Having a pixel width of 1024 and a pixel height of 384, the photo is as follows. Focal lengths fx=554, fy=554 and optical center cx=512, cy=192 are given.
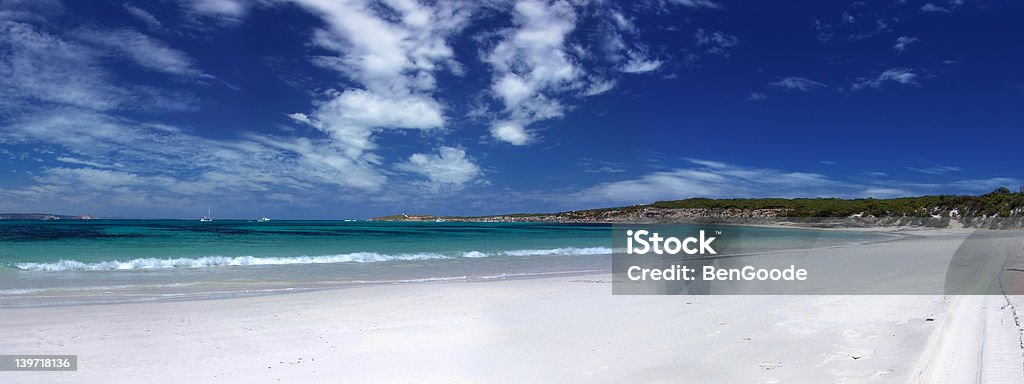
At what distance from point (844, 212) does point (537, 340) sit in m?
83.7

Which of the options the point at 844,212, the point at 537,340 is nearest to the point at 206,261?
the point at 537,340

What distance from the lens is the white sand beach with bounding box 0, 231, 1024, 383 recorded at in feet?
17.3

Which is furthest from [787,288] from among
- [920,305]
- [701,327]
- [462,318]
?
[462,318]

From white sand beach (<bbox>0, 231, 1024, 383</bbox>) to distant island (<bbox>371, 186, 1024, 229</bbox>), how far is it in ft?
181

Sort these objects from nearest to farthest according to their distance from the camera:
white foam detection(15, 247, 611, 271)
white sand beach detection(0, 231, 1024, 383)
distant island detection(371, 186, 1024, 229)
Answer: white sand beach detection(0, 231, 1024, 383)
white foam detection(15, 247, 611, 271)
distant island detection(371, 186, 1024, 229)

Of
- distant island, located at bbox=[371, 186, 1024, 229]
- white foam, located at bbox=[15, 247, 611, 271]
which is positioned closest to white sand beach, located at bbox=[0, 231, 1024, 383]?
white foam, located at bbox=[15, 247, 611, 271]

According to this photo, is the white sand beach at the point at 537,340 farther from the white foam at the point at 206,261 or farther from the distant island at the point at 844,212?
the distant island at the point at 844,212

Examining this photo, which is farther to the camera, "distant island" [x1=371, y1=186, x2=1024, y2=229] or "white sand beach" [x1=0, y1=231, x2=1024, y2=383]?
"distant island" [x1=371, y1=186, x2=1024, y2=229]

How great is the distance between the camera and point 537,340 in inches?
269

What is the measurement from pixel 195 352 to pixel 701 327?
20.3 feet

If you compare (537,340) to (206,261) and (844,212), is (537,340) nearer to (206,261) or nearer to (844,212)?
(206,261)

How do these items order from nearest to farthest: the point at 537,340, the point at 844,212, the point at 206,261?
the point at 537,340, the point at 206,261, the point at 844,212

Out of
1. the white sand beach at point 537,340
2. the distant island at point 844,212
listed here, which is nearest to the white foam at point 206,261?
the white sand beach at point 537,340

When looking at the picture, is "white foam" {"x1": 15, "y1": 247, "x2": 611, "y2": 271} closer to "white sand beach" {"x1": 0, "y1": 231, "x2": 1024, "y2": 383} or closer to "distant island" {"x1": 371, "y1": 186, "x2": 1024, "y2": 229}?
"white sand beach" {"x1": 0, "y1": 231, "x2": 1024, "y2": 383}
